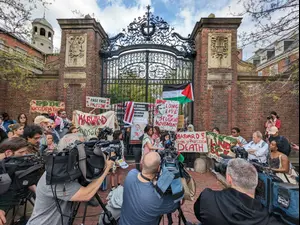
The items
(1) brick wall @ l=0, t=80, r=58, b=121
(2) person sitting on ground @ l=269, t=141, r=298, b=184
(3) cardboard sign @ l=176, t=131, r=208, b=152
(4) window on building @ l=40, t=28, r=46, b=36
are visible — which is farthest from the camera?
(4) window on building @ l=40, t=28, r=46, b=36

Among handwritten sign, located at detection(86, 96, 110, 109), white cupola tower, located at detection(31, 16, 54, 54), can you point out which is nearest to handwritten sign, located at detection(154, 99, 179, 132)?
handwritten sign, located at detection(86, 96, 110, 109)

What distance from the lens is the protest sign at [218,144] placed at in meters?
6.08

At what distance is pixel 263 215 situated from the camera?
5.10 feet

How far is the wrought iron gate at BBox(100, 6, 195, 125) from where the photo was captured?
8359 millimetres

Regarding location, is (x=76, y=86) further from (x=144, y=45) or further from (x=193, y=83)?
(x=193, y=83)

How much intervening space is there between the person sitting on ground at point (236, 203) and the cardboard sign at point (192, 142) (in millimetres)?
5020

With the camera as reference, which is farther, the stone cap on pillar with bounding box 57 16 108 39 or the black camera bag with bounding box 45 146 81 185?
the stone cap on pillar with bounding box 57 16 108 39

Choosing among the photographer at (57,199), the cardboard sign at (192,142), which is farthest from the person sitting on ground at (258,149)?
the photographer at (57,199)

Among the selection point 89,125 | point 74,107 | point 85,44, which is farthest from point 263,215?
point 85,44

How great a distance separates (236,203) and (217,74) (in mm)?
6810

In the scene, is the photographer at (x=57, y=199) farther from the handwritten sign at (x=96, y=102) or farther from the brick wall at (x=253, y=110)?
the brick wall at (x=253, y=110)

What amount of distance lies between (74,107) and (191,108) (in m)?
4.90

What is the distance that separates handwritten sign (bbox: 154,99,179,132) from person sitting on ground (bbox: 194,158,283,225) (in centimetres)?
505

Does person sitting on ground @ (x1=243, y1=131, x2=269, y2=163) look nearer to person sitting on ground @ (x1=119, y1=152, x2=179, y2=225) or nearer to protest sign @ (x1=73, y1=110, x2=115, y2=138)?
person sitting on ground @ (x1=119, y1=152, x2=179, y2=225)
